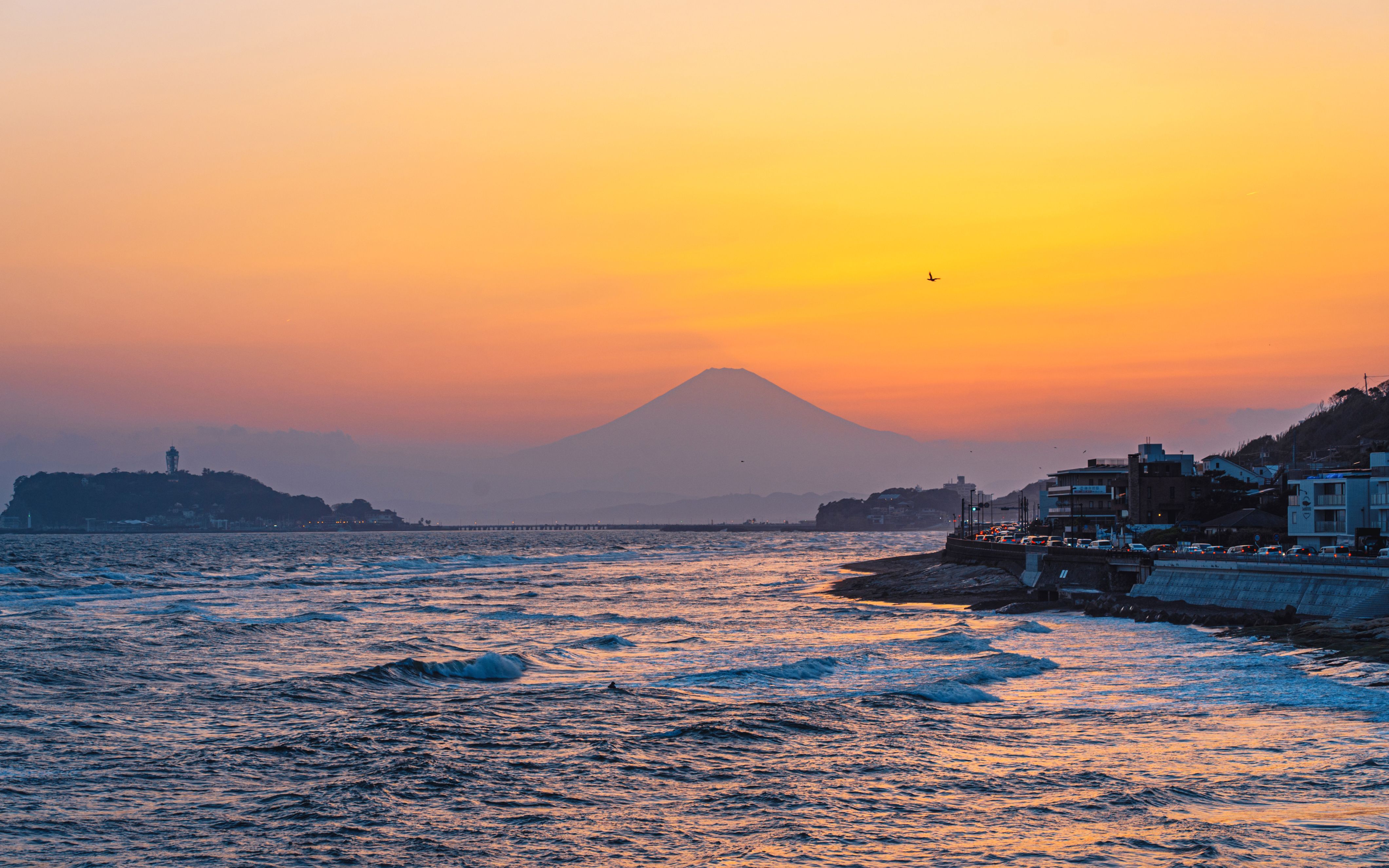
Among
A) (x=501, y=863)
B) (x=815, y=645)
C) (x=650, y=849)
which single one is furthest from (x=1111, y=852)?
(x=815, y=645)

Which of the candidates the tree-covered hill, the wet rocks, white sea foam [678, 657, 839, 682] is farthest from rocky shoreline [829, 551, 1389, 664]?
the tree-covered hill

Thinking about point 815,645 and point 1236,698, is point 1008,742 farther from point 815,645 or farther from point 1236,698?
point 815,645

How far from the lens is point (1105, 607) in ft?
186

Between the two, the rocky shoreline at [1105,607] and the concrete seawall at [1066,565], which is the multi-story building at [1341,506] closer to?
the concrete seawall at [1066,565]

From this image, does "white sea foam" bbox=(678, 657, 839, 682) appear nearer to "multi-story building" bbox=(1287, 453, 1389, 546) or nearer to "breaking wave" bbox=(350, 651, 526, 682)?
"breaking wave" bbox=(350, 651, 526, 682)

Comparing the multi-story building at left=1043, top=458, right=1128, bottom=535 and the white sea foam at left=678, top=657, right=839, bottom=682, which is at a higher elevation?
the multi-story building at left=1043, top=458, right=1128, bottom=535

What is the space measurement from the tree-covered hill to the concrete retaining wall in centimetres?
7580

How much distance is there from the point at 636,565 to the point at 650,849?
107 m

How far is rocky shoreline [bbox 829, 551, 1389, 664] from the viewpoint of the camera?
38.2m

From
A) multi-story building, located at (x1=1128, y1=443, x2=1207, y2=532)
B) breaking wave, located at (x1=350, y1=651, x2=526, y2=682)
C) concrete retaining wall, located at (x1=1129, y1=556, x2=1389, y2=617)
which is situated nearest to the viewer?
breaking wave, located at (x1=350, y1=651, x2=526, y2=682)

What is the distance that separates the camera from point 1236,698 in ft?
95.6

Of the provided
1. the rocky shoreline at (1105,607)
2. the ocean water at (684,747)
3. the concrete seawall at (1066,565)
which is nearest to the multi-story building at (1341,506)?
the concrete seawall at (1066,565)

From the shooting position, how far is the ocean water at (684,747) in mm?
17297

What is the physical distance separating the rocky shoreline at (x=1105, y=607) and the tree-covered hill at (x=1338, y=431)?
212ft
